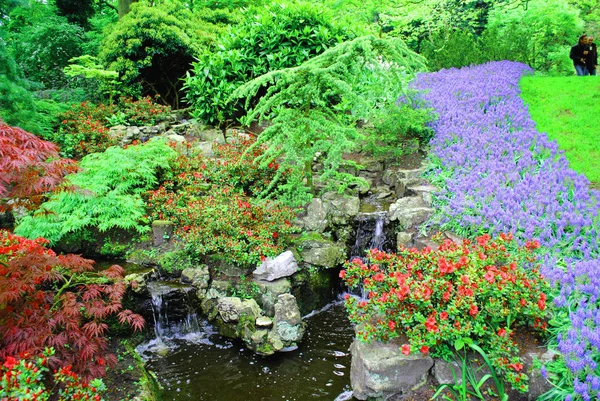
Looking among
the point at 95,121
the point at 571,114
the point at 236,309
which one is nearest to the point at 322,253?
the point at 236,309

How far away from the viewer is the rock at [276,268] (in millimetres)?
5766

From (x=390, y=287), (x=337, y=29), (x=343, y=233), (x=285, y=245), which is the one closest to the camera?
(x=390, y=287)

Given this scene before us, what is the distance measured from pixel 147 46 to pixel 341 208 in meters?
7.39

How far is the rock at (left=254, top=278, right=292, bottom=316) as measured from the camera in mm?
5602

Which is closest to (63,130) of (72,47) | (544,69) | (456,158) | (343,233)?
(72,47)

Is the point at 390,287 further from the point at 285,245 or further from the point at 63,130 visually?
the point at 63,130

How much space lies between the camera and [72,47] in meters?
12.8

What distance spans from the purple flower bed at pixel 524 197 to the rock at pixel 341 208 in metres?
1.36

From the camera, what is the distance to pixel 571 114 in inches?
347

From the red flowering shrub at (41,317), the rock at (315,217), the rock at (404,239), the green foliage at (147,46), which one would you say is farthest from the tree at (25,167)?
the green foliage at (147,46)

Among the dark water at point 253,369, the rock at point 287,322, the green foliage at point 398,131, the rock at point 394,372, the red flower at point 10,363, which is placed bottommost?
the dark water at point 253,369

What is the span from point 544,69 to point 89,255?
1545cm

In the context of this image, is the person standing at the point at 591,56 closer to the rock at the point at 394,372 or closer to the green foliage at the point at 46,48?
the rock at the point at 394,372

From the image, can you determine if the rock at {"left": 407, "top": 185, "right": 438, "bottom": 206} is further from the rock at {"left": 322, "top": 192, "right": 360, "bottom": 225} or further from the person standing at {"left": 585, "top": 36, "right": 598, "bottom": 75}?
the person standing at {"left": 585, "top": 36, "right": 598, "bottom": 75}
